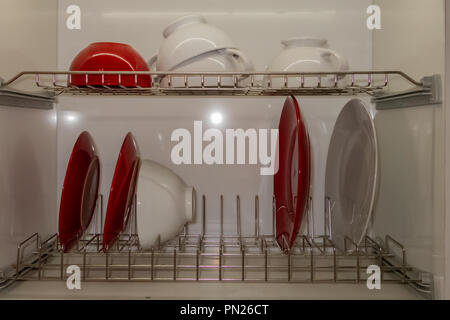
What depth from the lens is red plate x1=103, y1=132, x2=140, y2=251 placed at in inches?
30.9

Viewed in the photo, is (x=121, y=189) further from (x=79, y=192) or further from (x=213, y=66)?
(x=213, y=66)

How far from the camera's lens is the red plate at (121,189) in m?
0.78

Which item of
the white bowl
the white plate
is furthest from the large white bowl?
the white plate

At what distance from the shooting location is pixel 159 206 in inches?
33.5

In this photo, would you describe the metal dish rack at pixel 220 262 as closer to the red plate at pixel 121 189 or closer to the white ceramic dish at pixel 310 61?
the red plate at pixel 121 189

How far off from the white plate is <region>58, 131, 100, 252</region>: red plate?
→ 52 centimetres

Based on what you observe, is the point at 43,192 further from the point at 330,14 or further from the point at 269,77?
the point at 330,14

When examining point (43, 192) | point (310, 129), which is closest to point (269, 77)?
point (310, 129)

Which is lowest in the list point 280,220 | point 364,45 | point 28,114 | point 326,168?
point 280,220

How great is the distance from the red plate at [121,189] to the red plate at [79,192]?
0.08 m

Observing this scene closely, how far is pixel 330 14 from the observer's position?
1.02 meters

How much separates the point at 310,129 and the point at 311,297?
420 millimetres

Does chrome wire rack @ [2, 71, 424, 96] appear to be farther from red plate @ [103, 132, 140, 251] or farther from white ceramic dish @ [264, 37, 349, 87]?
red plate @ [103, 132, 140, 251]
